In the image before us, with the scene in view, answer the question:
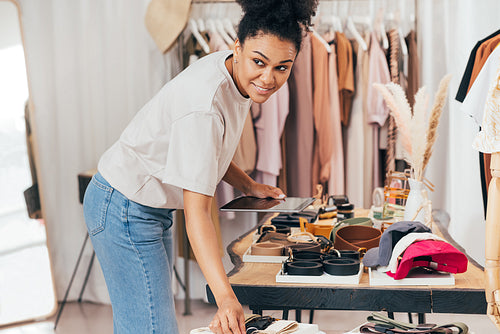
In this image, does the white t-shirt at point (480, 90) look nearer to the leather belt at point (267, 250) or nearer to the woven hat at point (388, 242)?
the woven hat at point (388, 242)

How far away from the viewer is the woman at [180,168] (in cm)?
124

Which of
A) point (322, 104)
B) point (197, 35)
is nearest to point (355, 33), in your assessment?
point (322, 104)

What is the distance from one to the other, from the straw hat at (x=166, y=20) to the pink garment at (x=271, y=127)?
0.69m

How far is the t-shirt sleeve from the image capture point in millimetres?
1235

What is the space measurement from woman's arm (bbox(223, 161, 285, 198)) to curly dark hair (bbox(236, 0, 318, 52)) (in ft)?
2.17

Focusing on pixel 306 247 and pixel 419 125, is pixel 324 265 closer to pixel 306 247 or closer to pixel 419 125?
pixel 306 247

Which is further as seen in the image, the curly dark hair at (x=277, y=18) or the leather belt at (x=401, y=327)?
the curly dark hair at (x=277, y=18)

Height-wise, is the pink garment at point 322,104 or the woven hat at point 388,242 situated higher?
the pink garment at point 322,104

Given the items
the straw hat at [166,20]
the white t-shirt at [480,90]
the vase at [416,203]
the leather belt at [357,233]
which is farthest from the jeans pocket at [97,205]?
the straw hat at [166,20]

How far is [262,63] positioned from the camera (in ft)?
4.34

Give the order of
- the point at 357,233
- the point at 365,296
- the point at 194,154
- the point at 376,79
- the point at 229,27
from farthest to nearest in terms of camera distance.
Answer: the point at 229,27 → the point at 376,79 → the point at 357,233 → the point at 365,296 → the point at 194,154

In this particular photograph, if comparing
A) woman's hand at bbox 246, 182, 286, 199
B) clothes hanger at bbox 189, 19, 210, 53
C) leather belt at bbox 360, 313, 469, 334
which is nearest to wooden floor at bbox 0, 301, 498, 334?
woman's hand at bbox 246, 182, 286, 199

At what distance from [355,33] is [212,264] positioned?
8.01 feet

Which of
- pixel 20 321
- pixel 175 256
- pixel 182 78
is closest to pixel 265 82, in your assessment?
pixel 182 78
